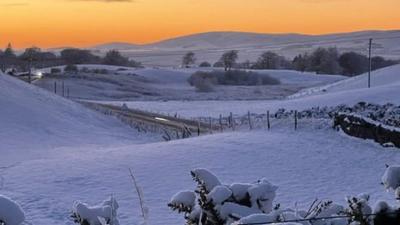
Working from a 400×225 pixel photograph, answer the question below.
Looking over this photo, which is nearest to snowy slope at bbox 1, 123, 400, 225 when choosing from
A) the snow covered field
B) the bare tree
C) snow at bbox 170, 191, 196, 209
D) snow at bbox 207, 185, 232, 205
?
the snow covered field

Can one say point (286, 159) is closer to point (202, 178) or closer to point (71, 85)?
point (202, 178)

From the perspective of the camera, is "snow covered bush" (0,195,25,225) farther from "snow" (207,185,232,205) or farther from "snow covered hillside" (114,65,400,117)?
"snow covered hillside" (114,65,400,117)

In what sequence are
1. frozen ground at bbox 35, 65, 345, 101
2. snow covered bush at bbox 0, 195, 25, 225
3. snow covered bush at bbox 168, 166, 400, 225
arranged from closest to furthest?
1. snow covered bush at bbox 0, 195, 25, 225
2. snow covered bush at bbox 168, 166, 400, 225
3. frozen ground at bbox 35, 65, 345, 101

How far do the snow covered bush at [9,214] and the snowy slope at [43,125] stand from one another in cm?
2326

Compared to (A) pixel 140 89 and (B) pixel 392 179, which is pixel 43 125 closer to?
(B) pixel 392 179

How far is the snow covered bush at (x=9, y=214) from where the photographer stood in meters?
3.20

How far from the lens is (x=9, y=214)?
3211 mm

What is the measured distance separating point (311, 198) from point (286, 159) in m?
5.94

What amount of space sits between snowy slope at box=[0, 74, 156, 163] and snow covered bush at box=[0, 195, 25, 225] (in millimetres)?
23259

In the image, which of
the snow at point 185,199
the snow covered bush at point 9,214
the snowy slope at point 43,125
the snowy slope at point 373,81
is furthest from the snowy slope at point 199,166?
the snowy slope at point 373,81

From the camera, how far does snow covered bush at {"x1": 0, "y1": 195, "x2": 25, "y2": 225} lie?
320cm

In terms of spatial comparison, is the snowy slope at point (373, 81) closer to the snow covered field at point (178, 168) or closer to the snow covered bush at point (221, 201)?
the snow covered field at point (178, 168)

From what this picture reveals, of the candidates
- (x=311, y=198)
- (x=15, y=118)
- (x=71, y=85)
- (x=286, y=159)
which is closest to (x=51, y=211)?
(x=311, y=198)

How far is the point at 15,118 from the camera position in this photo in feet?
129
